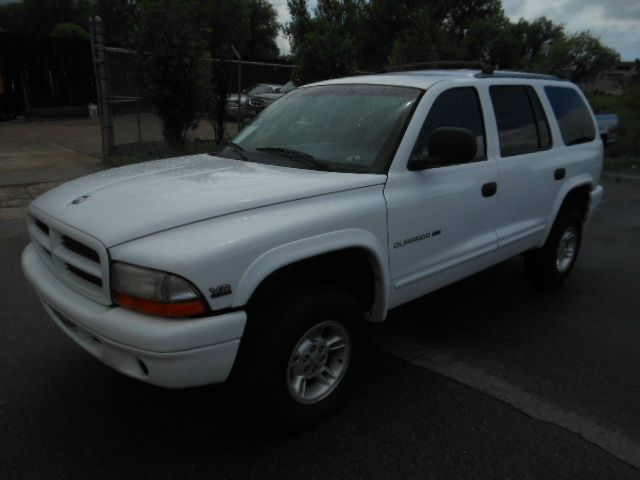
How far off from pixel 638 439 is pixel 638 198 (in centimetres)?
766

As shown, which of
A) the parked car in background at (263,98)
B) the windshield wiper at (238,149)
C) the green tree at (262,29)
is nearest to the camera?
the windshield wiper at (238,149)

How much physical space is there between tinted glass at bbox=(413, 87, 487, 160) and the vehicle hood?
1.70 ft

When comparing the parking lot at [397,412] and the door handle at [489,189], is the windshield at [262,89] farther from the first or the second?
the door handle at [489,189]

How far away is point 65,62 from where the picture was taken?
65.8ft

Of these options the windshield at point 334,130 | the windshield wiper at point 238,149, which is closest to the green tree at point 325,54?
the windshield at point 334,130

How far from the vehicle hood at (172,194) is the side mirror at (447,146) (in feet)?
1.13

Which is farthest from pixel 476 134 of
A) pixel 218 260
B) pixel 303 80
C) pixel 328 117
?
pixel 303 80

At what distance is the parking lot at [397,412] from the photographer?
2.49 meters

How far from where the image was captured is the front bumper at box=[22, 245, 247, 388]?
2.13m

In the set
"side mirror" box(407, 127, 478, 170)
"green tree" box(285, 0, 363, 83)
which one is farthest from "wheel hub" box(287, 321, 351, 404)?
"green tree" box(285, 0, 363, 83)

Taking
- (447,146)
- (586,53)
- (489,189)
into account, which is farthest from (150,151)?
(586,53)

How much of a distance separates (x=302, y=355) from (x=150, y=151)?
9185mm

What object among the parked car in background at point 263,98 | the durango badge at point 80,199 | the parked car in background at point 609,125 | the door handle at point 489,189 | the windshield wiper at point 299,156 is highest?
the windshield wiper at point 299,156

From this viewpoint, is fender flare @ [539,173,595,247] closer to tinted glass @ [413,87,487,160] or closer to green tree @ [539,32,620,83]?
tinted glass @ [413,87,487,160]
